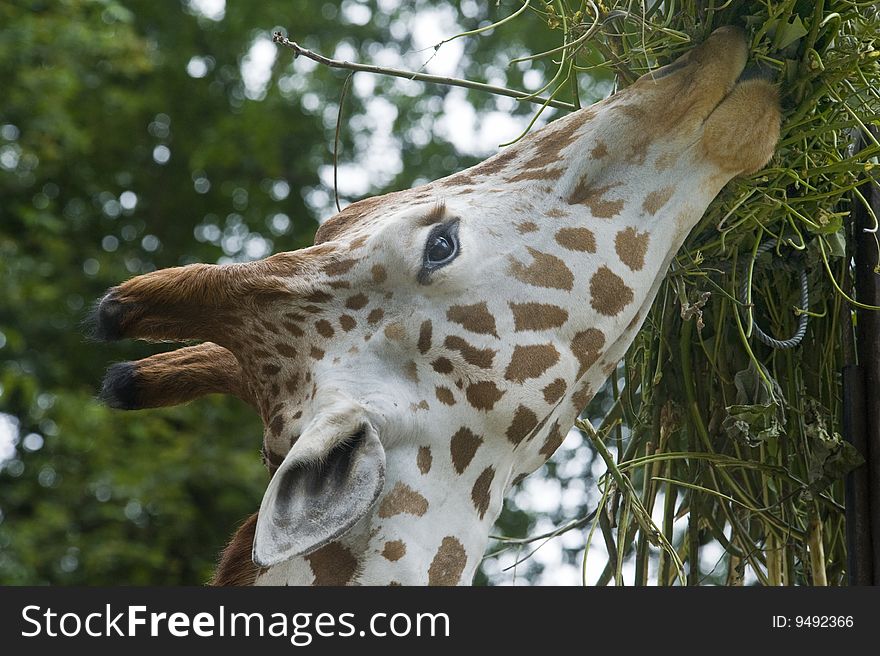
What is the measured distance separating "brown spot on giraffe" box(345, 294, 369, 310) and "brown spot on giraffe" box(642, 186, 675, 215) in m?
0.47

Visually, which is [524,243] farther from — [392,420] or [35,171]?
[35,171]

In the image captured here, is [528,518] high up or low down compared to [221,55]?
down


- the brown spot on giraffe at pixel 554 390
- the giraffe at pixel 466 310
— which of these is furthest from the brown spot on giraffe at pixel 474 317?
the brown spot on giraffe at pixel 554 390

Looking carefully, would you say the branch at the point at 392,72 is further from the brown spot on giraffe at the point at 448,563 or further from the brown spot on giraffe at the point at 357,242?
the brown spot on giraffe at the point at 448,563

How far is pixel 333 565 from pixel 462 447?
259mm

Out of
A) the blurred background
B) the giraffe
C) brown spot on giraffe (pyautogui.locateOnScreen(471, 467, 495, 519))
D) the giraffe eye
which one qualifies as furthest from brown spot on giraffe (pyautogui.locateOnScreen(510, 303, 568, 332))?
the blurred background

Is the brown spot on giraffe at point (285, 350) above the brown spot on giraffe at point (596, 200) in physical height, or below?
below

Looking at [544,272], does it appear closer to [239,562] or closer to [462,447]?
[462,447]

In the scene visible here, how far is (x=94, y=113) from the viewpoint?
10.6 meters

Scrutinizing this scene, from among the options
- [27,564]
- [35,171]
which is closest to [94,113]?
[35,171]

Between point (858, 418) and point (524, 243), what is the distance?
0.68 meters

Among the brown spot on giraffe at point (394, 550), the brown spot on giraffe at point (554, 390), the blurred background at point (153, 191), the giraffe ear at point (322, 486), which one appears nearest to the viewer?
the giraffe ear at point (322, 486)

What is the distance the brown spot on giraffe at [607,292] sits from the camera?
1773 millimetres

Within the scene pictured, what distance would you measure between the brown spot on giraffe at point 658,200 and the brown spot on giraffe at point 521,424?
38 centimetres
